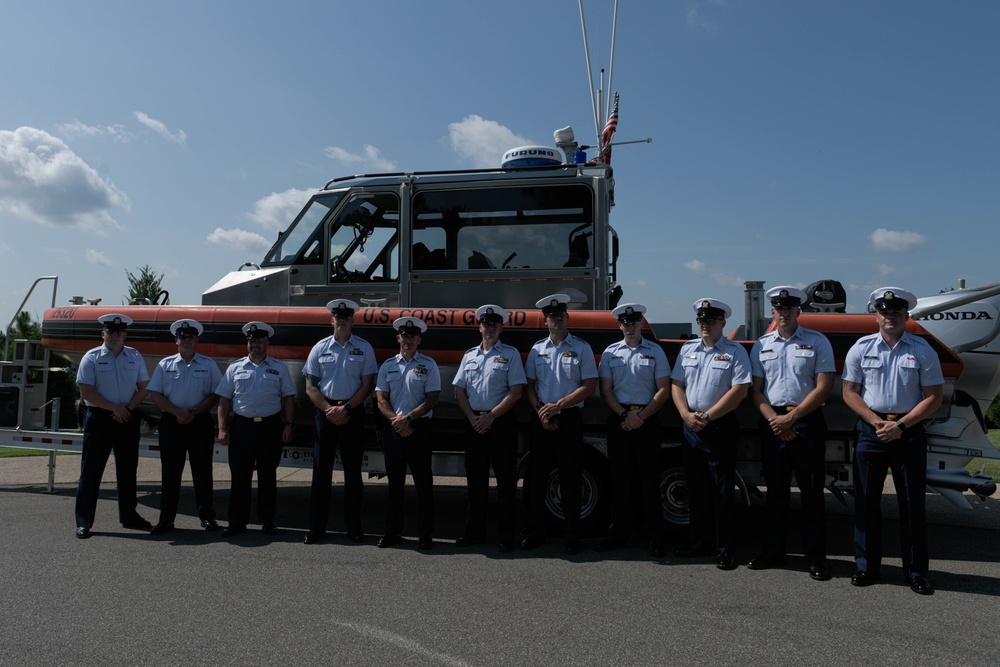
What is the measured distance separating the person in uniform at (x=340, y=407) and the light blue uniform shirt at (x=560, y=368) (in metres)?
1.20

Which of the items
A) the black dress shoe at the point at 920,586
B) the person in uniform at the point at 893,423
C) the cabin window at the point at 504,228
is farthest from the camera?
the cabin window at the point at 504,228

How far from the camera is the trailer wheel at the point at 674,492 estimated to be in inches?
208

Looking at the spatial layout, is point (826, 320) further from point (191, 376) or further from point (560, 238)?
point (191, 376)

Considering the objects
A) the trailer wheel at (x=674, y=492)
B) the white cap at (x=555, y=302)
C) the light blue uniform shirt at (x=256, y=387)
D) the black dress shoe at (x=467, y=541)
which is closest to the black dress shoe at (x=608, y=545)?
the trailer wheel at (x=674, y=492)

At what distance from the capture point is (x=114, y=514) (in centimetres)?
610

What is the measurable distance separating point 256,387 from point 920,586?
445 centimetres

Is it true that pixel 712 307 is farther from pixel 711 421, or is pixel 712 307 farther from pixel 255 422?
pixel 255 422

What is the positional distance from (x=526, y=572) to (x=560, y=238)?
8.58 feet

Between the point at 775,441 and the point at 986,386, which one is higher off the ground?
the point at 986,386

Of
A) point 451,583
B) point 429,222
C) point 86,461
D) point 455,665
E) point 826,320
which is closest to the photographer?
point 455,665

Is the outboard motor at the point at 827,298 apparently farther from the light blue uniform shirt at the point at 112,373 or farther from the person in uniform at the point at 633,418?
the light blue uniform shirt at the point at 112,373

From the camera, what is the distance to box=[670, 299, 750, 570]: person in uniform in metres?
4.62

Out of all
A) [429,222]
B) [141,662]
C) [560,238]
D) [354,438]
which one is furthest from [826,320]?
[141,662]

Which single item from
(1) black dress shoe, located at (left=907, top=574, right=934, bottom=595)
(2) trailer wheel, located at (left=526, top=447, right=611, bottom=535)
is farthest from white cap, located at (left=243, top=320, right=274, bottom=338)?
(1) black dress shoe, located at (left=907, top=574, right=934, bottom=595)
